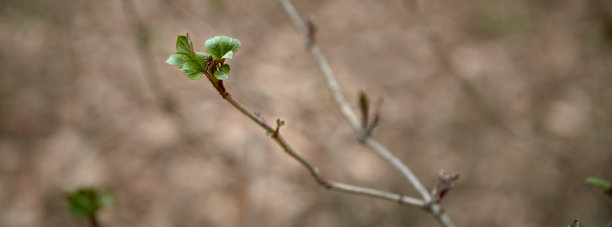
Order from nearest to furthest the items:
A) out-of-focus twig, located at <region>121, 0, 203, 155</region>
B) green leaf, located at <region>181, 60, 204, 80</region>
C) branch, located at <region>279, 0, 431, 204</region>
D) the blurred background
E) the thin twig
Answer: green leaf, located at <region>181, 60, 204, 80</region> → the thin twig → branch, located at <region>279, 0, 431, 204</region> → the blurred background → out-of-focus twig, located at <region>121, 0, 203, 155</region>

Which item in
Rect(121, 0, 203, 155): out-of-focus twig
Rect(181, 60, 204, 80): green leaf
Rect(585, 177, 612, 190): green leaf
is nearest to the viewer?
Rect(181, 60, 204, 80): green leaf

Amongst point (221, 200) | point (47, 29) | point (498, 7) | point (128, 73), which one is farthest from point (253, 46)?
point (498, 7)

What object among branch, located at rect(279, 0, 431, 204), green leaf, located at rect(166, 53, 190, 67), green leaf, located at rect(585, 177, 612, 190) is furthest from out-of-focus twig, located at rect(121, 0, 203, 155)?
green leaf, located at rect(585, 177, 612, 190)

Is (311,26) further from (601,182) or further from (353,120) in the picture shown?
(601,182)

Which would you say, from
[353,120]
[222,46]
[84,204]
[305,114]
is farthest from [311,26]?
[305,114]

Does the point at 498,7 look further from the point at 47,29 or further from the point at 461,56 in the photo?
the point at 47,29

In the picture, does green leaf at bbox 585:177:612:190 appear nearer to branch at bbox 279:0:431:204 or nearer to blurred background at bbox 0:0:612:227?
branch at bbox 279:0:431:204
